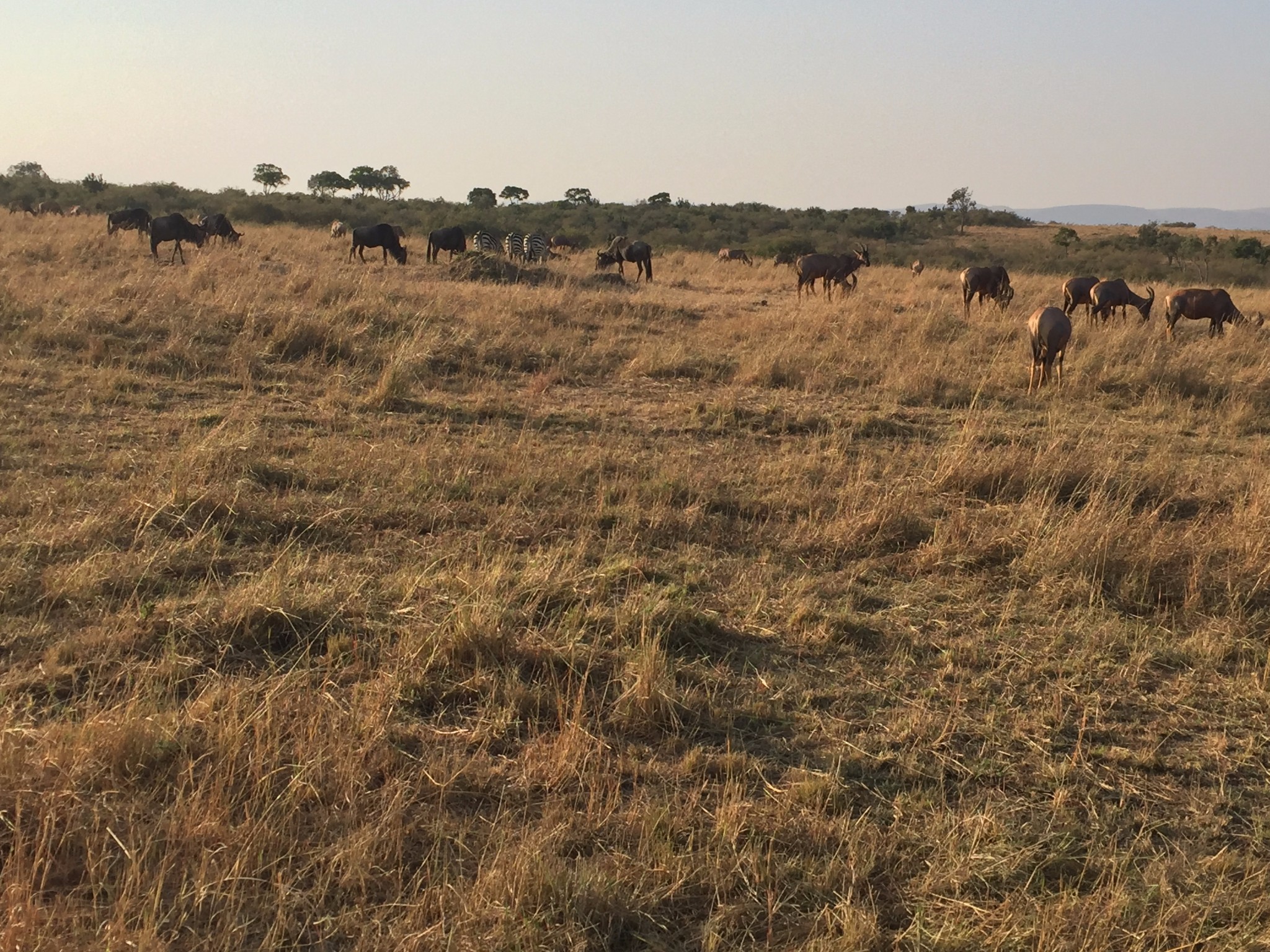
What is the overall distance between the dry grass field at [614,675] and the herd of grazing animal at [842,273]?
185cm

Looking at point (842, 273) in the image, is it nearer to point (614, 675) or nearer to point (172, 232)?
point (172, 232)

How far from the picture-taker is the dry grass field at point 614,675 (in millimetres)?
2510

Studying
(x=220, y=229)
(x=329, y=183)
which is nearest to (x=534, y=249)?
(x=220, y=229)

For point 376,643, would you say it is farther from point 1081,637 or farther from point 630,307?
point 630,307

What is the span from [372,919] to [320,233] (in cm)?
2821

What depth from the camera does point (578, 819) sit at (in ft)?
9.32

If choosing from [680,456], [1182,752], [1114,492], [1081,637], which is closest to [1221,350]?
[1114,492]

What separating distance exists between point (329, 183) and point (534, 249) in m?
42.5

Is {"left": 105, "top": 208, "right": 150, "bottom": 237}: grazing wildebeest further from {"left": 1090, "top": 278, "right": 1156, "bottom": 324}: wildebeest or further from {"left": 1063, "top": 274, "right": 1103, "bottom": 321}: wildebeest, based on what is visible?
{"left": 1090, "top": 278, "right": 1156, "bottom": 324}: wildebeest

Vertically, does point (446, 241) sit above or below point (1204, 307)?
above

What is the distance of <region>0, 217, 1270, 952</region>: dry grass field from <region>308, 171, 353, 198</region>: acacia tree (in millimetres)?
55121

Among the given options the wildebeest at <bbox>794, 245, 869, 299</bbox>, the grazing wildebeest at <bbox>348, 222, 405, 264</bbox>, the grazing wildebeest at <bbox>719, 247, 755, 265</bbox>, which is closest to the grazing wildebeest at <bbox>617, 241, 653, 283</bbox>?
the wildebeest at <bbox>794, 245, 869, 299</bbox>

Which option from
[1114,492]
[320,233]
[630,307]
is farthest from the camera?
[320,233]

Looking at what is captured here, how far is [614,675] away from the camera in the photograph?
3666mm
